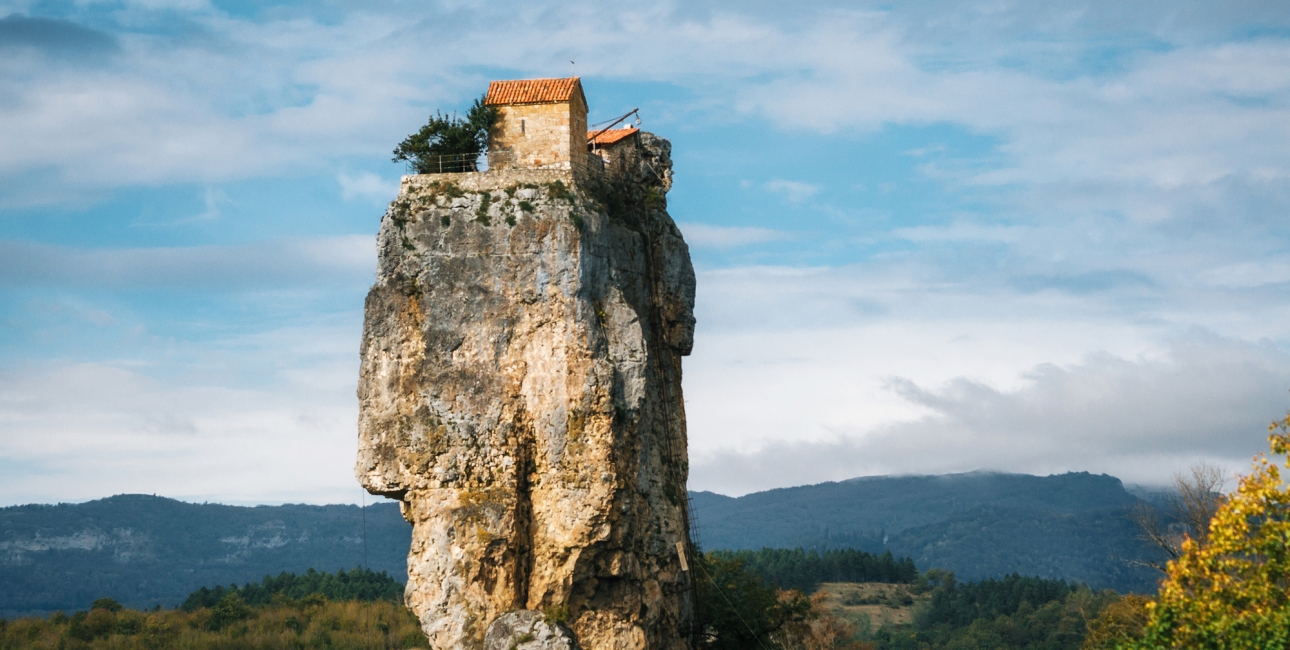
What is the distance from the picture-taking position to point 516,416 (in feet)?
117

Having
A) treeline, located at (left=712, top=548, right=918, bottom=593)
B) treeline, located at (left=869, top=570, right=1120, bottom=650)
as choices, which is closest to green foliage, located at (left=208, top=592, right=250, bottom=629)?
treeline, located at (left=869, top=570, right=1120, bottom=650)

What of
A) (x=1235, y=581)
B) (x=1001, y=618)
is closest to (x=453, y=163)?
(x=1235, y=581)

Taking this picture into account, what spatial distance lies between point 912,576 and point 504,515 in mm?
112147

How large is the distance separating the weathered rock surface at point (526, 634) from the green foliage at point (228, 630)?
26.6 metres

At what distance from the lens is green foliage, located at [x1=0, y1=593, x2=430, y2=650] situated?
62375mm

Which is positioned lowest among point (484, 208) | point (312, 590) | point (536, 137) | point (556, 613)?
point (556, 613)

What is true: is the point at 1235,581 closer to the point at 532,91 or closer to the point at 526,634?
the point at 526,634

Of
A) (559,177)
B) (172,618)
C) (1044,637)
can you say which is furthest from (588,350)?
(1044,637)

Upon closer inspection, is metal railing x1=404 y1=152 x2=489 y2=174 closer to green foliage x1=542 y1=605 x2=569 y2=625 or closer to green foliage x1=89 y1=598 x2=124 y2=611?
green foliage x1=542 y1=605 x2=569 y2=625

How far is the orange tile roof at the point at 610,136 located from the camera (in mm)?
42219

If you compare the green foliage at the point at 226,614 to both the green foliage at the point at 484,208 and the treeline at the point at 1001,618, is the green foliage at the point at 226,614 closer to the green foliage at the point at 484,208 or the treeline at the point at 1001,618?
the green foliage at the point at 484,208

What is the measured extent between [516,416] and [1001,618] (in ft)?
264

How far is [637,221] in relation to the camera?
41.6m

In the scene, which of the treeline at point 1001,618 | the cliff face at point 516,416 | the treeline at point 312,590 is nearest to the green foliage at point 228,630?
the treeline at point 312,590
